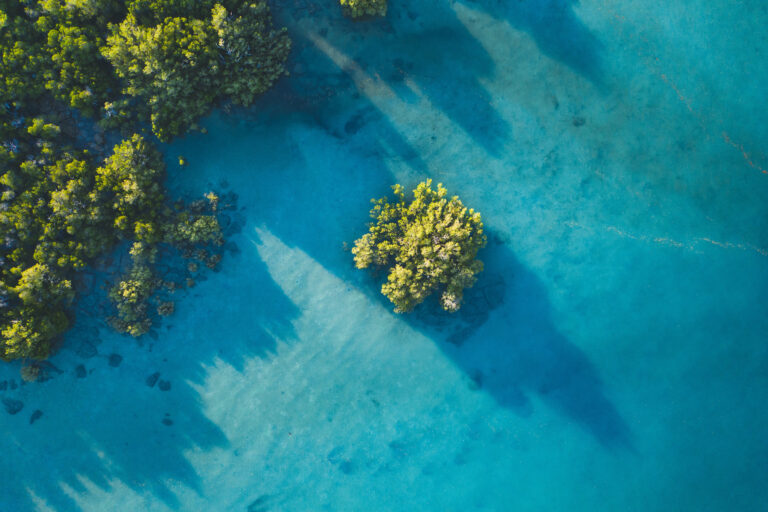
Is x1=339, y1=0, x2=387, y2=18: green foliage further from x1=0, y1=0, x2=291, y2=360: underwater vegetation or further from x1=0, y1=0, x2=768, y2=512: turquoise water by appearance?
x1=0, y1=0, x2=291, y2=360: underwater vegetation

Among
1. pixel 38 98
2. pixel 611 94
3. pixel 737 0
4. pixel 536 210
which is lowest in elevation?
pixel 38 98

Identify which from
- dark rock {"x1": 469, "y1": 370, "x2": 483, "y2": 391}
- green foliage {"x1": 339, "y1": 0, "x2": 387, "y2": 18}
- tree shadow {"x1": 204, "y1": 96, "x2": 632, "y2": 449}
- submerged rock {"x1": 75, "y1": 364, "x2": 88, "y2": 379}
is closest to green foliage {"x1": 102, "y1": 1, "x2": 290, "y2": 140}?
tree shadow {"x1": 204, "y1": 96, "x2": 632, "y2": 449}

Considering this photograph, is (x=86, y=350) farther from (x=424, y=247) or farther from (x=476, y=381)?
(x=476, y=381)

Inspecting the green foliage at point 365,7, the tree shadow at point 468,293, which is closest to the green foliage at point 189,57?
the tree shadow at point 468,293

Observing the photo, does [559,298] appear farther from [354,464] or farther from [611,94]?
[354,464]

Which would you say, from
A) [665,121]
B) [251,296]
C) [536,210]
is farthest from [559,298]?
[251,296]

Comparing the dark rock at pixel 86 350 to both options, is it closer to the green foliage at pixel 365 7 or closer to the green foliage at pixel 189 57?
the green foliage at pixel 189 57
